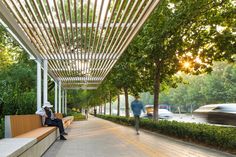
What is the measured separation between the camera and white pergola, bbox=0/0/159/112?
10.6 m

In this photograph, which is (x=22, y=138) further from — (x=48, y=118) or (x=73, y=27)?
(x=48, y=118)

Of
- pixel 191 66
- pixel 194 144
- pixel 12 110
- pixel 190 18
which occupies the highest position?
pixel 190 18

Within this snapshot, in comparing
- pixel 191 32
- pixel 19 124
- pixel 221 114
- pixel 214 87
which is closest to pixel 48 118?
pixel 19 124

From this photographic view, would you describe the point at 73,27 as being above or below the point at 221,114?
above

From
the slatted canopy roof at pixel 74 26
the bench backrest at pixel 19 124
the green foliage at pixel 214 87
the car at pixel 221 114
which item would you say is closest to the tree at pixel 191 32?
the slatted canopy roof at pixel 74 26

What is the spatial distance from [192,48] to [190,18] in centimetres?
297

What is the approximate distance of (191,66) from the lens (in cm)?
1973

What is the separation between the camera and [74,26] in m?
13.2

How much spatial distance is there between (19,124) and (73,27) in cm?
378

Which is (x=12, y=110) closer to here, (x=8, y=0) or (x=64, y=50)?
(x=64, y=50)

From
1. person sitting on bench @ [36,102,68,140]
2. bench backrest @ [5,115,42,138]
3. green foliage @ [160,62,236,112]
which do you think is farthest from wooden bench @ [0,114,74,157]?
green foliage @ [160,62,236,112]

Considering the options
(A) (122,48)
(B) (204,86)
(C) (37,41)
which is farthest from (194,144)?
(B) (204,86)

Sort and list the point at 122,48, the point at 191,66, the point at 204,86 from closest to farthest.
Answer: the point at 122,48 → the point at 191,66 → the point at 204,86

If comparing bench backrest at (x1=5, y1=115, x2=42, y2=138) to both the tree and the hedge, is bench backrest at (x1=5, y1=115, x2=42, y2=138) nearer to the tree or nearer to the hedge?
the hedge
